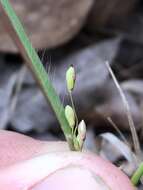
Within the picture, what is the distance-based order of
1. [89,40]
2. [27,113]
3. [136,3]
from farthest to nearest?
1. [136,3]
2. [89,40]
3. [27,113]

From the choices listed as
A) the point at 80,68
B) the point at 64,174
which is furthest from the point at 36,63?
the point at 80,68

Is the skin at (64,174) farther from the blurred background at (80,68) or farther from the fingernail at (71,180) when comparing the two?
the blurred background at (80,68)

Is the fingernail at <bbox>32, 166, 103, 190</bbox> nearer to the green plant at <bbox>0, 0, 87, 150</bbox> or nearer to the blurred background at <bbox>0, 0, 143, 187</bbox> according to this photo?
the green plant at <bbox>0, 0, 87, 150</bbox>

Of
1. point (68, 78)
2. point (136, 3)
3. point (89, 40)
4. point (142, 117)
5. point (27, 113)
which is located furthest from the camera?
point (136, 3)

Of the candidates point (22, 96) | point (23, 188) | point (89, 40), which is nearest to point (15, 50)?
point (22, 96)

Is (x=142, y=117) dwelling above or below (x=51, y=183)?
below

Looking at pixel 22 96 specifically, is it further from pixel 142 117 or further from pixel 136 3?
pixel 136 3

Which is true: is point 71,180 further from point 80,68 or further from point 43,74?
point 80,68
